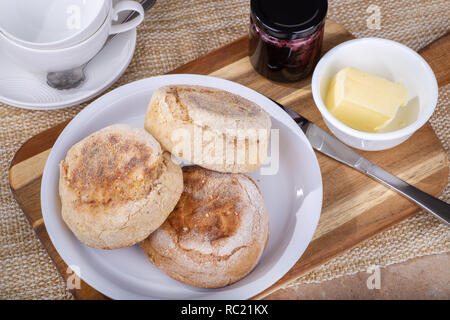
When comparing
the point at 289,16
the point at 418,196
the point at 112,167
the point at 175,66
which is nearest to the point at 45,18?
the point at 175,66

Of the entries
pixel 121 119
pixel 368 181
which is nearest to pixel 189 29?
pixel 121 119

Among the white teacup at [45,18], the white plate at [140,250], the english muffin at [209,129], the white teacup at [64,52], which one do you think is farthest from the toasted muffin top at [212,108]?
the white teacup at [45,18]

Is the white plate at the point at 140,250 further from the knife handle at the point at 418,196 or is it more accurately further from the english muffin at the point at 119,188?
the knife handle at the point at 418,196

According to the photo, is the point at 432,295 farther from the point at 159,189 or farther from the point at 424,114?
the point at 159,189

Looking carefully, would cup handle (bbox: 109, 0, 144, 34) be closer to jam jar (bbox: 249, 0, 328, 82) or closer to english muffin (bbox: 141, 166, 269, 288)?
jam jar (bbox: 249, 0, 328, 82)
